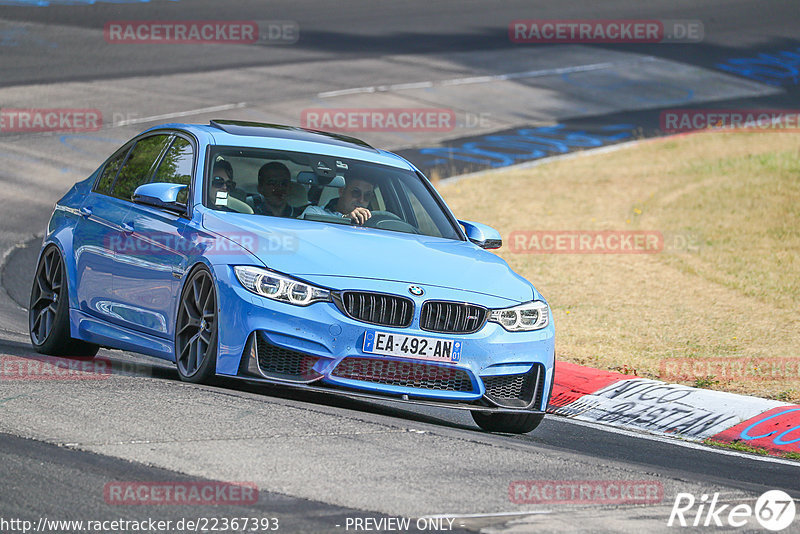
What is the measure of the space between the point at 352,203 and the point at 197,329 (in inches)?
62.2

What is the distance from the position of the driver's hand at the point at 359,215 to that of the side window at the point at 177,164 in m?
1.11

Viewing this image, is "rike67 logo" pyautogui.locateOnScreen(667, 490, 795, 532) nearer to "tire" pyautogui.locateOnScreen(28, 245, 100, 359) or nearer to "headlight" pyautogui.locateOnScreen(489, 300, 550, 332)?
"headlight" pyautogui.locateOnScreen(489, 300, 550, 332)

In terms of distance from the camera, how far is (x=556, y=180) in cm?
2434

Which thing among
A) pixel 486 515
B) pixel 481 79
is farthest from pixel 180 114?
pixel 486 515

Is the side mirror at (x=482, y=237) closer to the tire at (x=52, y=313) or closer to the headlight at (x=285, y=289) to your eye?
the headlight at (x=285, y=289)

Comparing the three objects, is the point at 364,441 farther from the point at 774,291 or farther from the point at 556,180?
the point at 556,180

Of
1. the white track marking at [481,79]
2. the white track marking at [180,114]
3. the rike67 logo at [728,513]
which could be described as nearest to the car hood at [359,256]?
the rike67 logo at [728,513]

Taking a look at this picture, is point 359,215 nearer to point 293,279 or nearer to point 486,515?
point 293,279

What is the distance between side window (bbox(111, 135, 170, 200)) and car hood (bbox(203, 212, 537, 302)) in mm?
1378

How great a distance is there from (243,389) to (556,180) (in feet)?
55.1

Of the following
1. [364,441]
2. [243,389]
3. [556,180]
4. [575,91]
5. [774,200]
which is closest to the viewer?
[364,441]

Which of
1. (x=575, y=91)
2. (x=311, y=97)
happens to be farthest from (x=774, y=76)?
(x=311, y=97)

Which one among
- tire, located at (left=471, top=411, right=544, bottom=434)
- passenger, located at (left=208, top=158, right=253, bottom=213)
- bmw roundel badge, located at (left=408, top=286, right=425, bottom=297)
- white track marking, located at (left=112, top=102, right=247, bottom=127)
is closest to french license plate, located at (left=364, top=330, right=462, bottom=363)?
bmw roundel badge, located at (left=408, top=286, right=425, bottom=297)

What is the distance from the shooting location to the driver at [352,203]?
8805 millimetres
